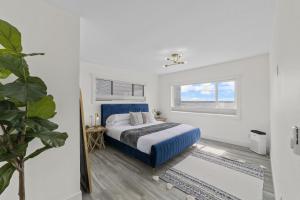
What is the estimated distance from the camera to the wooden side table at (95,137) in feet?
11.4

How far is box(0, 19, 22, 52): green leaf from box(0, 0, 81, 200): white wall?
0.62 m

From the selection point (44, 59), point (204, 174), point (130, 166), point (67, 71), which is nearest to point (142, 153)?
point (130, 166)

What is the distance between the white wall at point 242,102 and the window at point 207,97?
256 millimetres

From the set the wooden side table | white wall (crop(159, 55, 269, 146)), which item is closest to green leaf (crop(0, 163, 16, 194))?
the wooden side table

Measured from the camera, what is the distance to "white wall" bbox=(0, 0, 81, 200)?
1445mm

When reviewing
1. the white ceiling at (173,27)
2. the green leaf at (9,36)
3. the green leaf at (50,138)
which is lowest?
the green leaf at (50,138)

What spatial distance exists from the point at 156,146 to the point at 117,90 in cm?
272

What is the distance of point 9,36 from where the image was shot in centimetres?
91

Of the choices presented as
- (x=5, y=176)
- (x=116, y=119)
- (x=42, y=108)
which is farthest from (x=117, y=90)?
(x=5, y=176)

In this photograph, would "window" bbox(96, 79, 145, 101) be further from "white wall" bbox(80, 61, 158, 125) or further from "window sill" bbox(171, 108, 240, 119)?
"window sill" bbox(171, 108, 240, 119)

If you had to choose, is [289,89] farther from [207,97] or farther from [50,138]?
[207,97]

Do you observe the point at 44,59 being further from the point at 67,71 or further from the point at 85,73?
the point at 85,73

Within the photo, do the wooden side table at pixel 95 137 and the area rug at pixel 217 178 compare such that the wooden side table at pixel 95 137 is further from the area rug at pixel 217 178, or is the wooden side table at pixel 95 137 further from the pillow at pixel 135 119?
the area rug at pixel 217 178

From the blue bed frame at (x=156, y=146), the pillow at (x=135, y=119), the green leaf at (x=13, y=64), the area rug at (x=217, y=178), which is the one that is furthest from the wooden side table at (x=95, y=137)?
the green leaf at (x=13, y=64)
